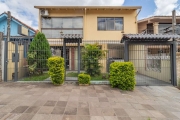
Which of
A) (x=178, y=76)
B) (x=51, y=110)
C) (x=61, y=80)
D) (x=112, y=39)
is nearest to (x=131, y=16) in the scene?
(x=112, y=39)

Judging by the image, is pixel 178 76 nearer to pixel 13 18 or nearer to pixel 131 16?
pixel 131 16

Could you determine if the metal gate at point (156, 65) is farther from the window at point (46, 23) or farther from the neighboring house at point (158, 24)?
the window at point (46, 23)

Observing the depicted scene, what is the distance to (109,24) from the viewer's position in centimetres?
1275

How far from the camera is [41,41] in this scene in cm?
841

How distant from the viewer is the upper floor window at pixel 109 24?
12.7 metres

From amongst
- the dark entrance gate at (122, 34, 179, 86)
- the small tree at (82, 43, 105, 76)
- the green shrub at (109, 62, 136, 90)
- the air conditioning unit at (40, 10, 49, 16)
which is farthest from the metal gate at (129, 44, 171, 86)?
the air conditioning unit at (40, 10, 49, 16)

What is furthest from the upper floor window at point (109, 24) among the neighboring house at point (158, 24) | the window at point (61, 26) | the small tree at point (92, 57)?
the small tree at point (92, 57)

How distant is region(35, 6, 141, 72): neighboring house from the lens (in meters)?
12.4

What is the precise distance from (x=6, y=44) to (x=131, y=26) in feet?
38.7

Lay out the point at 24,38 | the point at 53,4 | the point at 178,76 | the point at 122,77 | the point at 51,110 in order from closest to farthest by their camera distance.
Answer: the point at 51,110
the point at 122,77
the point at 178,76
the point at 24,38
the point at 53,4

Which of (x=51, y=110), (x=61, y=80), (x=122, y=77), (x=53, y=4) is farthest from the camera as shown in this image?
(x=53, y=4)

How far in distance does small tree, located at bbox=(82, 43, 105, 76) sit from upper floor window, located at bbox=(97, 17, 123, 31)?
17.8 feet

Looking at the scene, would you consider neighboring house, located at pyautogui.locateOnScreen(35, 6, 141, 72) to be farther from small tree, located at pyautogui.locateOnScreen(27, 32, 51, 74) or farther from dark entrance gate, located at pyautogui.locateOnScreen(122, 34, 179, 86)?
dark entrance gate, located at pyautogui.locateOnScreen(122, 34, 179, 86)

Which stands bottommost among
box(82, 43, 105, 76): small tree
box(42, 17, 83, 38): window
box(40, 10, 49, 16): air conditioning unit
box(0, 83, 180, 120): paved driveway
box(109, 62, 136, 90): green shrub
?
box(0, 83, 180, 120): paved driveway
